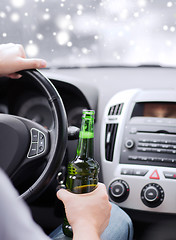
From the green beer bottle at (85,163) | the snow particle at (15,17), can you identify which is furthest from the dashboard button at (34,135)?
the snow particle at (15,17)

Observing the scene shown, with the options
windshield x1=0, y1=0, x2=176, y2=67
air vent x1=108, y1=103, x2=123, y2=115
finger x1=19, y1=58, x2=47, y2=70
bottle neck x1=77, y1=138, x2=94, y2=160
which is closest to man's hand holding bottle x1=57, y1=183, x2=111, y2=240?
bottle neck x1=77, y1=138, x2=94, y2=160

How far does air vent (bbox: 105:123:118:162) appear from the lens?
4.61 ft

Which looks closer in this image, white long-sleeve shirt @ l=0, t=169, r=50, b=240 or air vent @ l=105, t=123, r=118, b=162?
white long-sleeve shirt @ l=0, t=169, r=50, b=240

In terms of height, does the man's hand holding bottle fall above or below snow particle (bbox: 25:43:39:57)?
below

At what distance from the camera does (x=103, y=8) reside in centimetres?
173

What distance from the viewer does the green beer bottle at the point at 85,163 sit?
2.80 feet

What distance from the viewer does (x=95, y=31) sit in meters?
1.74

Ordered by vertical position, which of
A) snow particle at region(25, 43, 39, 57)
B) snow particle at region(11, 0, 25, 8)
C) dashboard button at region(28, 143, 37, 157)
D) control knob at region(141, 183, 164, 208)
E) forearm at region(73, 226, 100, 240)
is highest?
snow particle at region(11, 0, 25, 8)

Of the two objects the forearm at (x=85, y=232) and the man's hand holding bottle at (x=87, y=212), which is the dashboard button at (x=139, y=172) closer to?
the man's hand holding bottle at (x=87, y=212)

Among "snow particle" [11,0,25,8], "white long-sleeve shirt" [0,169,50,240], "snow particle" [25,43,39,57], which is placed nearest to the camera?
"white long-sleeve shirt" [0,169,50,240]

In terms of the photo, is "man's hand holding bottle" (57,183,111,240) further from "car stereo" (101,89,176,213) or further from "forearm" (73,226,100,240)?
"car stereo" (101,89,176,213)

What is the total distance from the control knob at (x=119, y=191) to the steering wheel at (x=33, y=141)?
452 mm

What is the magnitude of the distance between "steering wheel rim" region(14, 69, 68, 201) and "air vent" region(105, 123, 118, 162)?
0.49 meters

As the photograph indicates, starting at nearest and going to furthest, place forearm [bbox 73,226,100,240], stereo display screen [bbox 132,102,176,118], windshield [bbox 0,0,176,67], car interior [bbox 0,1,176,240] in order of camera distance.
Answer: forearm [bbox 73,226,100,240], car interior [bbox 0,1,176,240], stereo display screen [bbox 132,102,176,118], windshield [bbox 0,0,176,67]
